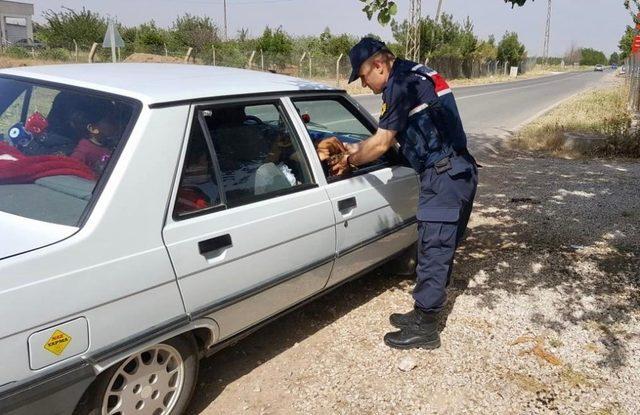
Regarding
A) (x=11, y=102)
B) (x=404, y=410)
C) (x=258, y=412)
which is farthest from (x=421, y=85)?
(x=11, y=102)

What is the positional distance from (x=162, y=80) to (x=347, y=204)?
1251mm

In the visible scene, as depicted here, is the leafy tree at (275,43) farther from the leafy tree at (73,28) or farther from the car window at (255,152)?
the car window at (255,152)

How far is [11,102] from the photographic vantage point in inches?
112

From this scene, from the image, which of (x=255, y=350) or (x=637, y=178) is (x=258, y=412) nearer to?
(x=255, y=350)

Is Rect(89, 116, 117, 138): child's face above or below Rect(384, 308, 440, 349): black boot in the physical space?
above

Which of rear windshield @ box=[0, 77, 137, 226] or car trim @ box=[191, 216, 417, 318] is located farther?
car trim @ box=[191, 216, 417, 318]

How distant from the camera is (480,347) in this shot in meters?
3.47

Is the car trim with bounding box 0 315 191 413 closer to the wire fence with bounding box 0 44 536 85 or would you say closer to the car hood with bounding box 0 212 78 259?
the car hood with bounding box 0 212 78 259

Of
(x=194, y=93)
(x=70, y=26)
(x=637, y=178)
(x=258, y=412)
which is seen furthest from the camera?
(x=70, y=26)

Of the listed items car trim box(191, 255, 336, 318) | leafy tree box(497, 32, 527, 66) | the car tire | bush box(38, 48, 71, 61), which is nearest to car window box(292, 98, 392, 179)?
car trim box(191, 255, 336, 318)

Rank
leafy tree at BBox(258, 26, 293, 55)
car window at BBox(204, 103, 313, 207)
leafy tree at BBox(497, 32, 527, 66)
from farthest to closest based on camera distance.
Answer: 1. leafy tree at BBox(497, 32, 527, 66)
2. leafy tree at BBox(258, 26, 293, 55)
3. car window at BBox(204, 103, 313, 207)

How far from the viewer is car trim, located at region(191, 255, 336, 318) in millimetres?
2471

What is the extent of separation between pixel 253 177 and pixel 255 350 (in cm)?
117

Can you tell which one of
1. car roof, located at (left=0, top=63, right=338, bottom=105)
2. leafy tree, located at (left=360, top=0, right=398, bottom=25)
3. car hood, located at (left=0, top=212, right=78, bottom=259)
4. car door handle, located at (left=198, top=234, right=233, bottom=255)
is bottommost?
car door handle, located at (left=198, top=234, right=233, bottom=255)
